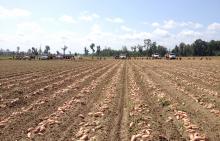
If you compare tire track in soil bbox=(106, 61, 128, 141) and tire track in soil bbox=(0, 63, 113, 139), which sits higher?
tire track in soil bbox=(106, 61, 128, 141)

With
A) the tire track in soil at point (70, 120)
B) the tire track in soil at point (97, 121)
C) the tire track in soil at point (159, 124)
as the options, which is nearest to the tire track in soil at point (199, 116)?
the tire track in soil at point (159, 124)

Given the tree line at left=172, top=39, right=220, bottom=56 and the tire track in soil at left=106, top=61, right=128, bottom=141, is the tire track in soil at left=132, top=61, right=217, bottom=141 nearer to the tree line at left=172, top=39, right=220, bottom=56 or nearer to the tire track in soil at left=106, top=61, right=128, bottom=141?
the tire track in soil at left=106, top=61, right=128, bottom=141

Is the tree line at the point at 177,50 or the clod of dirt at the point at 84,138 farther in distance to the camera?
the tree line at the point at 177,50

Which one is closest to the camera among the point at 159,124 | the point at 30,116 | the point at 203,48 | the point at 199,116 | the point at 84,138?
the point at 84,138

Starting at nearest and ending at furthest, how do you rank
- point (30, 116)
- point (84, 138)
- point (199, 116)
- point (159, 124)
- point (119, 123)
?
point (84, 138) < point (159, 124) < point (119, 123) < point (199, 116) < point (30, 116)

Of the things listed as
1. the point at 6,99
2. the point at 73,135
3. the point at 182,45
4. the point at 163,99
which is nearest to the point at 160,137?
the point at 73,135

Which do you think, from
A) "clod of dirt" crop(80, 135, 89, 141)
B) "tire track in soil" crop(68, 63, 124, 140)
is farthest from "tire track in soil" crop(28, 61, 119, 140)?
"clod of dirt" crop(80, 135, 89, 141)

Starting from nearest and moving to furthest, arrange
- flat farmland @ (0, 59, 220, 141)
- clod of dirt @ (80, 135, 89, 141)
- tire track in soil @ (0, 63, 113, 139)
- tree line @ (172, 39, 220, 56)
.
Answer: clod of dirt @ (80, 135, 89, 141), flat farmland @ (0, 59, 220, 141), tire track in soil @ (0, 63, 113, 139), tree line @ (172, 39, 220, 56)

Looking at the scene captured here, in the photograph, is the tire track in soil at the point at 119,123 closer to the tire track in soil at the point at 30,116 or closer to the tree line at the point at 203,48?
the tire track in soil at the point at 30,116

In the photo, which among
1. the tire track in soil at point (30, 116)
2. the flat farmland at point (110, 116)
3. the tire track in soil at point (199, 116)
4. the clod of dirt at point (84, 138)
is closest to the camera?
the clod of dirt at point (84, 138)

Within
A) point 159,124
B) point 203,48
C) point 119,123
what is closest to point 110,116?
point 119,123

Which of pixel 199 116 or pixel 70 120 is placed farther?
pixel 199 116

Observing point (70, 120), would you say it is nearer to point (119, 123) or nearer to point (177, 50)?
point (119, 123)

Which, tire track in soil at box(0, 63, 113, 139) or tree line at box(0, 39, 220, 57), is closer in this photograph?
tire track in soil at box(0, 63, 113, 139)
